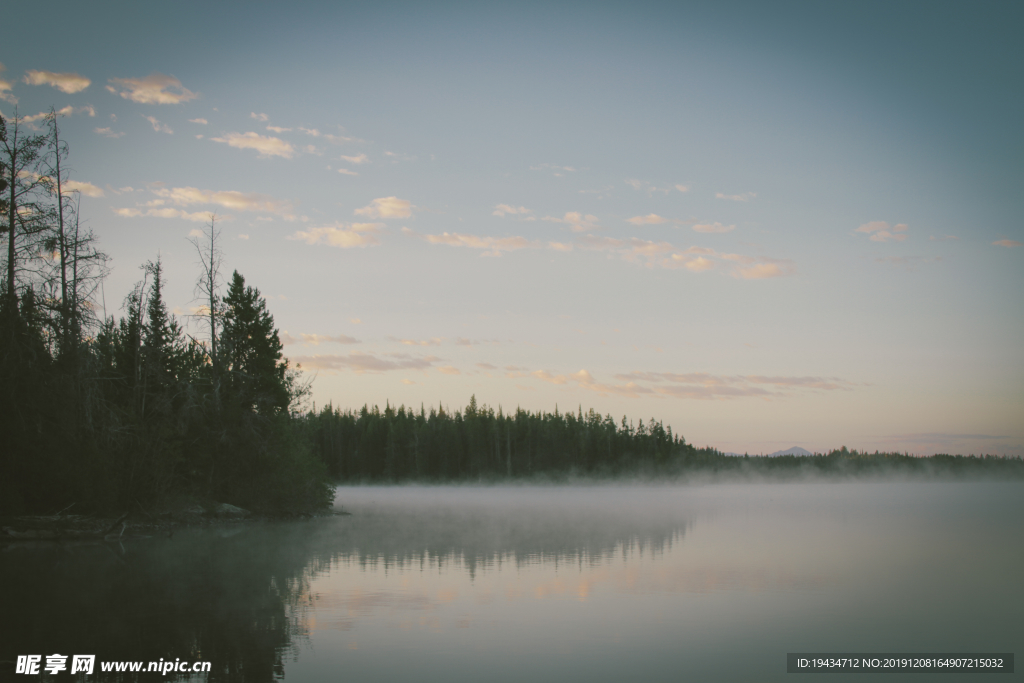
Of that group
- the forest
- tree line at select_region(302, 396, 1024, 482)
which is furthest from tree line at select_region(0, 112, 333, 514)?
tree line at select_region(302, 396, 1024, 482)

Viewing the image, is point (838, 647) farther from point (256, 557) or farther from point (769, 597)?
point (256, 557)

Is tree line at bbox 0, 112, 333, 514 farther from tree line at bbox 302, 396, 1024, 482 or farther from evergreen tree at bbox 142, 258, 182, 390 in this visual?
tree line at bbox 302, 396, 1024, 482

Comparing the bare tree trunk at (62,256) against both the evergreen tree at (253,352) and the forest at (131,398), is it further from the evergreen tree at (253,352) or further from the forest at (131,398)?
the evergreen tree at (253,352)

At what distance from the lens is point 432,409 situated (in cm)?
14525

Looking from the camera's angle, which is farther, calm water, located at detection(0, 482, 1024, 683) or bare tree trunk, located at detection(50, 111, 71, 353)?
bare tree trunk, located at detection(50, 111, 71, 353)

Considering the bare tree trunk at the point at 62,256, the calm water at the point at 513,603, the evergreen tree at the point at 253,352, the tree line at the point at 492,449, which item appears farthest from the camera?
the tree line at the point at 492,449

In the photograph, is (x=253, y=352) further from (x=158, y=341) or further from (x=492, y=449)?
(x=492, y=449)

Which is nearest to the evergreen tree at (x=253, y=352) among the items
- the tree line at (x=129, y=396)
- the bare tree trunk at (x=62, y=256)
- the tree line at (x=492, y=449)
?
the tree line at (x=129, y=396)

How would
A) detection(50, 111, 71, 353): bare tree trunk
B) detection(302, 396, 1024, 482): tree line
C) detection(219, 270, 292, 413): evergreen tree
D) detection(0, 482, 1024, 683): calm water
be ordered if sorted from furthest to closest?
detection(302, 396, 1024, 482): tree line, detection(219, 270, 292, 413): evergreen tree, detection(50, 111, 71, 353): bare tree trunk, detection(0, 482, 1024, 683): calm water

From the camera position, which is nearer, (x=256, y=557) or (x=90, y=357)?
(x=256, y=557)

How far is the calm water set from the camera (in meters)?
11.8

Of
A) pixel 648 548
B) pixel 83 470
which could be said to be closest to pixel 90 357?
pixel 83 470

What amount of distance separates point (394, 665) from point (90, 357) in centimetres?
2248

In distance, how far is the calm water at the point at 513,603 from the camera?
38.7 feet
